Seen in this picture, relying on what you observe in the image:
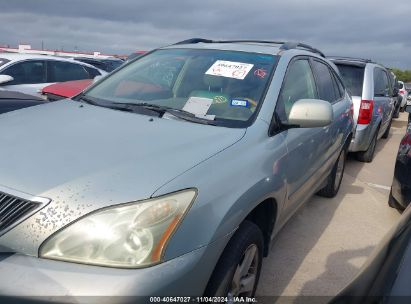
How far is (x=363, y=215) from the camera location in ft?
14.7

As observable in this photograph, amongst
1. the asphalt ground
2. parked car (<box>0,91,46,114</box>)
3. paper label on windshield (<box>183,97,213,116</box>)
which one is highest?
paper label on windshield (<box>183,97,213,116</box>)

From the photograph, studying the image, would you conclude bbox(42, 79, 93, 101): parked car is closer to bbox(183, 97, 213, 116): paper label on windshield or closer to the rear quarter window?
the rear quarter window

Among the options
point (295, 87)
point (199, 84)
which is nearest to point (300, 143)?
point (295, 87)

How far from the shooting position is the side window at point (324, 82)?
151 inches

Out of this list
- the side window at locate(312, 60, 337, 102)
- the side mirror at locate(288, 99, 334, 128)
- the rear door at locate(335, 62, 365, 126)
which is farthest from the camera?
the rear door at locate(335, 62, 365, 126)

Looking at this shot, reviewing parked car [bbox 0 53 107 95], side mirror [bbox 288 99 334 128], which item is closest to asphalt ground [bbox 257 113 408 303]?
side mirror [bbox 288 99 334 128]

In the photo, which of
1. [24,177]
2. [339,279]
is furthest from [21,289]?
[339,279]

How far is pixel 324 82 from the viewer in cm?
406

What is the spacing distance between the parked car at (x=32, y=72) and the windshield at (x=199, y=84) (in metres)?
3.88

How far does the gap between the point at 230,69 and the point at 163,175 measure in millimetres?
1388

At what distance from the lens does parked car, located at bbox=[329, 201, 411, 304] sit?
1.19 m

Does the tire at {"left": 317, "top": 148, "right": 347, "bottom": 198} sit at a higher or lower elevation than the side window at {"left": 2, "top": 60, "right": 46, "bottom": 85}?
lower

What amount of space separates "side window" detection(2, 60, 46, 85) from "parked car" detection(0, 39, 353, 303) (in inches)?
170

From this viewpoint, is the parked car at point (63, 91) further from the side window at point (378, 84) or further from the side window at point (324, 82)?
the side window at point (378, 84)
